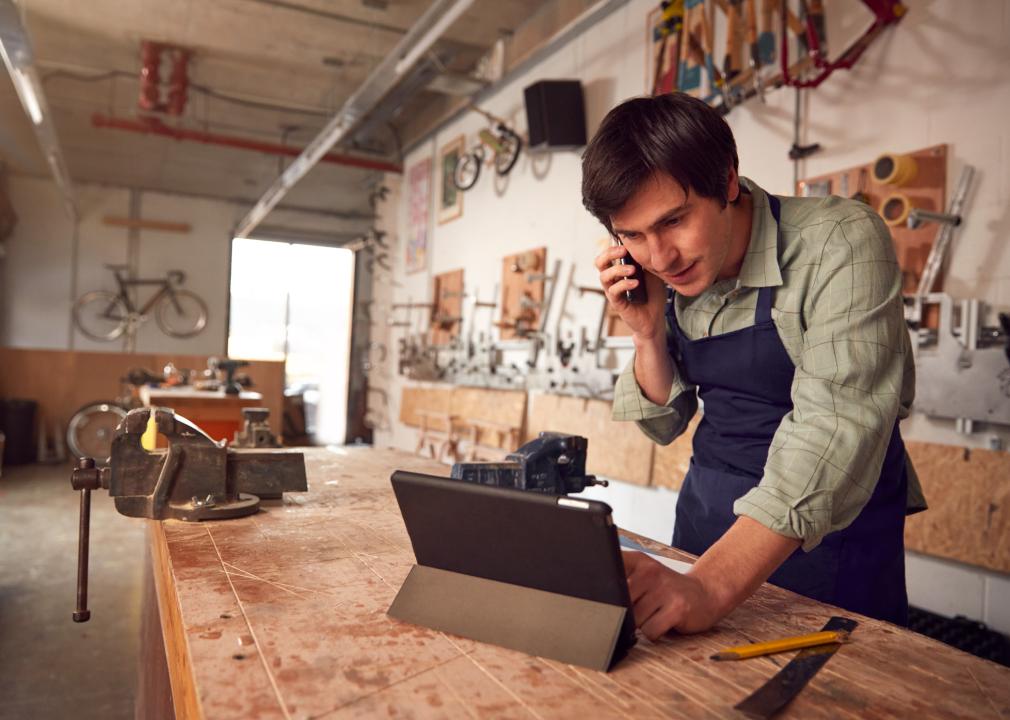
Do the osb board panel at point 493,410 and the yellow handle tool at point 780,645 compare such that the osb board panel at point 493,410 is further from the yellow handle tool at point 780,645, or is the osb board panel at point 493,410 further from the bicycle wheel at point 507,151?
the yellow handle tool at point 780,645

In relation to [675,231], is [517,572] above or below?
below

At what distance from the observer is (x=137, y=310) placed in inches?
444

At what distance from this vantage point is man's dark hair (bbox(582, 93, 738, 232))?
1.08 m

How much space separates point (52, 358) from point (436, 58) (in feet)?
22.5

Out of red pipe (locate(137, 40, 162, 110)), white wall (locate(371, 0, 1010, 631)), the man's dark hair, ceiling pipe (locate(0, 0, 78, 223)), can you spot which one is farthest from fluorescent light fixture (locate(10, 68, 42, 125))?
the man's dark hair

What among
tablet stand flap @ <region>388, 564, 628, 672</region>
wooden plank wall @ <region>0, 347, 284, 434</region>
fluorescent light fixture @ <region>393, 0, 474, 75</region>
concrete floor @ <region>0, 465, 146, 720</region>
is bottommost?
concrete floor @ <region>0, 465, 146, 720</region>

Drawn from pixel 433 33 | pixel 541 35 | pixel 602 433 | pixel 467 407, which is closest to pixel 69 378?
pixel 467 407

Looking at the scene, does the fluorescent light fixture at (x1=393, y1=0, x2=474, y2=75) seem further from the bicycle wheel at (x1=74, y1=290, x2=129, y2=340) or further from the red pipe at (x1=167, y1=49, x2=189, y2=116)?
the bicycle wheel at (x1=74, y1=290, x2=129, y2=340)

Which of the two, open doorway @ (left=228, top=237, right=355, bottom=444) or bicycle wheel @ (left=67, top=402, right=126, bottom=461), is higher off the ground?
open doorway @ (left=228, top=237, right=355, bottom=444)

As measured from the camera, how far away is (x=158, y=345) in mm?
11453

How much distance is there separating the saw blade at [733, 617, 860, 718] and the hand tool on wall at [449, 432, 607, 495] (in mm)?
677

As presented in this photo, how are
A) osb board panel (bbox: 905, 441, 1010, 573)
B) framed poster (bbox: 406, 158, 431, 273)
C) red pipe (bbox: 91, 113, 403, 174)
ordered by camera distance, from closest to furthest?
osb board panel (bbox: 905, 441, 1010, 573)
red pipe (bbox: 91, 113, 403, 174)
framed poster (bbox: 406, 158, 431, 273)

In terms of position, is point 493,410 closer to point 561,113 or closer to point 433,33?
point 561,113

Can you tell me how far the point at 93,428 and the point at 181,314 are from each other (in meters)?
3.10
